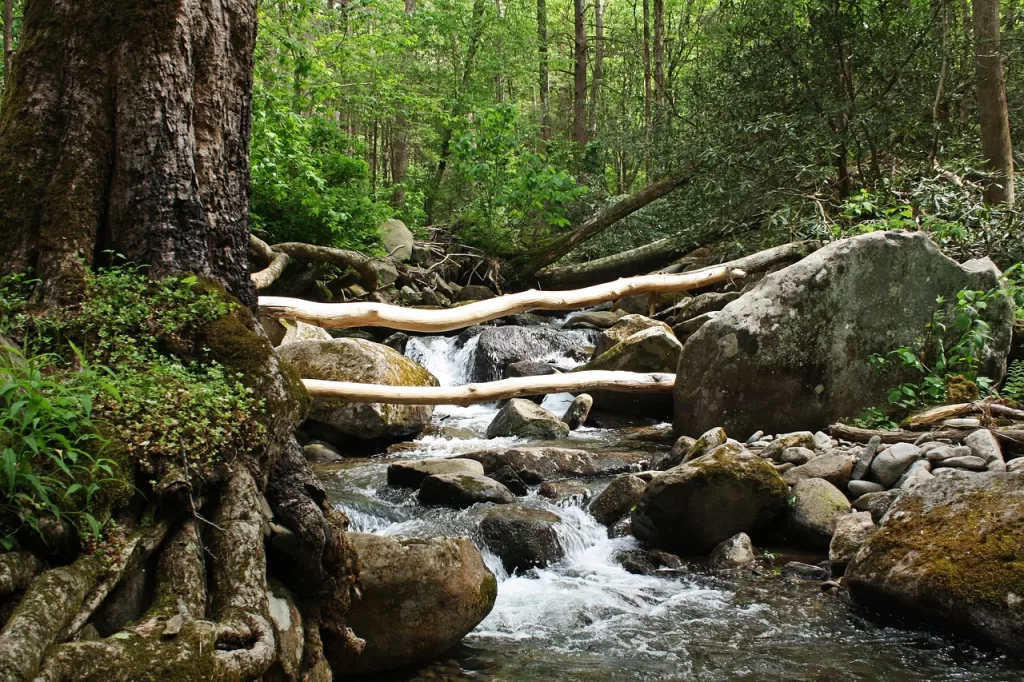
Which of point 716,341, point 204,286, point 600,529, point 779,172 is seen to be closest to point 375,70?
point 779,172

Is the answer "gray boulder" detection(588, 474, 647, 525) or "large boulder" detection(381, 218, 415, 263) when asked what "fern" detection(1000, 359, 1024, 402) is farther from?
"large boulder" detection(381, 218, 415, 263)

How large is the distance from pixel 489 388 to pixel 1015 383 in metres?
4.68

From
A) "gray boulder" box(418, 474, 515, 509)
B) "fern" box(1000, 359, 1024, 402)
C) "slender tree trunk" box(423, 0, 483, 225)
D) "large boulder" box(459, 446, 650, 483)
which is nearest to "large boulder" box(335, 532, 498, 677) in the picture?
"gray boulder" box(418, 474, 515, 509)

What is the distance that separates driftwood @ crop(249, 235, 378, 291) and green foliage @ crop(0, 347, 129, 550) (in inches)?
328

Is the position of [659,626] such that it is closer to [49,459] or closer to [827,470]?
[827,470]

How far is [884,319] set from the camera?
7375mm

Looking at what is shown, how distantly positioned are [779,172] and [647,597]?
7.87 metres

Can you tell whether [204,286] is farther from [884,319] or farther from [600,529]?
[884,319]

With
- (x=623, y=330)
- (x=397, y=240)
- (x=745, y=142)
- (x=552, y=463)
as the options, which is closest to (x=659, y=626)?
(x=552, y=463)

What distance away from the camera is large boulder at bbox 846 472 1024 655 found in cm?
385

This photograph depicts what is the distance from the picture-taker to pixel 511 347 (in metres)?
12.3

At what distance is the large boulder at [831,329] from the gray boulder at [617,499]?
5.21ft

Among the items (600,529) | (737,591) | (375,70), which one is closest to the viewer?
(737,591)

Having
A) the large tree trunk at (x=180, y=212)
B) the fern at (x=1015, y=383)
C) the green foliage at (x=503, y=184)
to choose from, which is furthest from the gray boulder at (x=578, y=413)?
the green foliage at (x=503, y=184)
